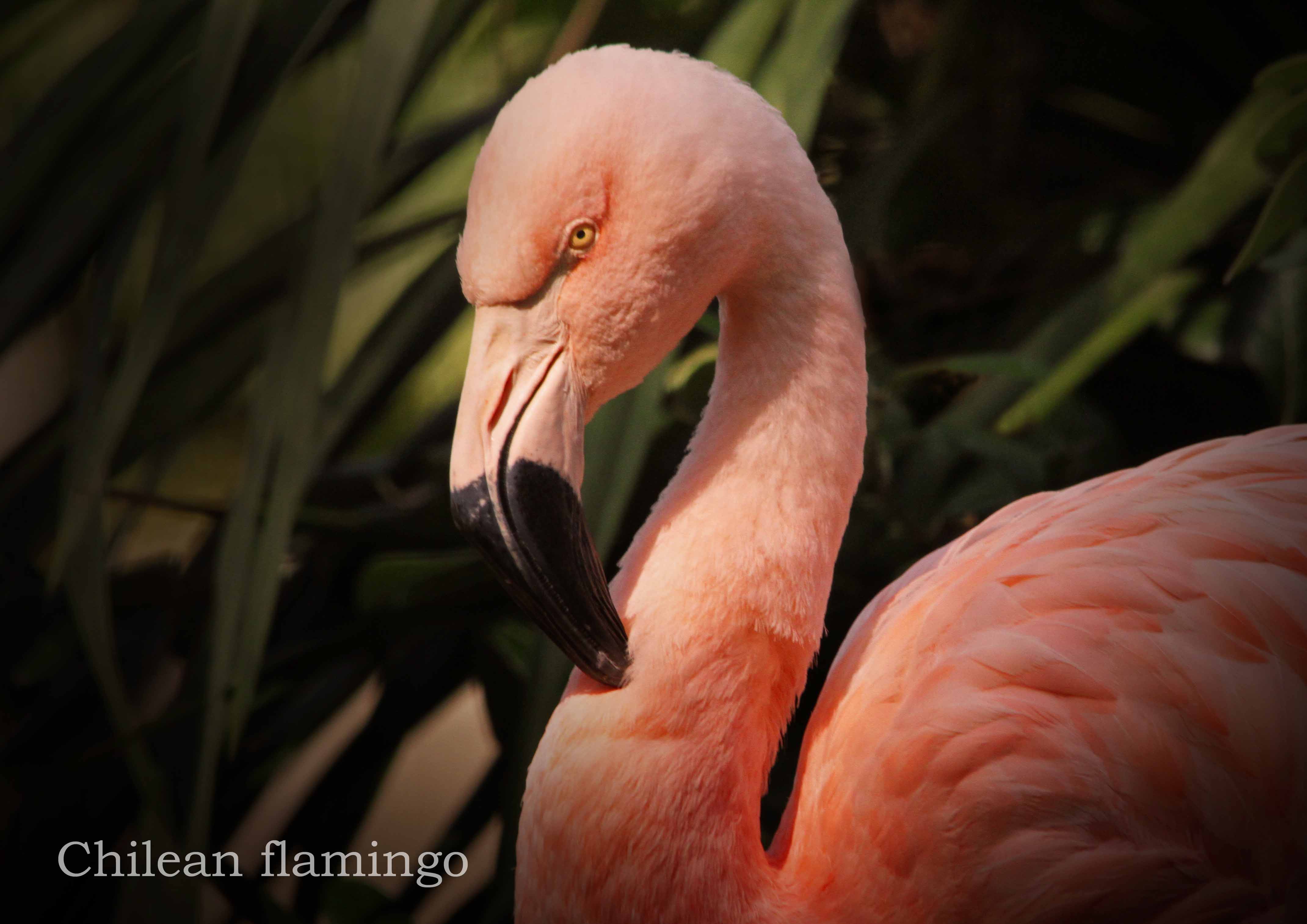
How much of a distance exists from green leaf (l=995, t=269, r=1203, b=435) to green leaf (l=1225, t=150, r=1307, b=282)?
0.13 m

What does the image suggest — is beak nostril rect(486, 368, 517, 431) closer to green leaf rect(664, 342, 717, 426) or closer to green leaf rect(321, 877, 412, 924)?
green leaf rect(664, 342, 717, 426)

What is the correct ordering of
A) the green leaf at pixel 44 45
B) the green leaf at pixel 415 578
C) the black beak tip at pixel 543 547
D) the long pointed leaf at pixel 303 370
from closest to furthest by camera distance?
1. the black beak tip at pixel 543 547
2. the long pointed leaf at pixel 303 370
3. the green leaf at pixel 415 578
4. the green leaf at pixel 44 45

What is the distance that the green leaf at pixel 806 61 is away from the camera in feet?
3.23

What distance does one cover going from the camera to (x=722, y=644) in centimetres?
75

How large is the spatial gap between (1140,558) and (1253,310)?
2.03ft

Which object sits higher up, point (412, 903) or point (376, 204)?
point (376, 204)

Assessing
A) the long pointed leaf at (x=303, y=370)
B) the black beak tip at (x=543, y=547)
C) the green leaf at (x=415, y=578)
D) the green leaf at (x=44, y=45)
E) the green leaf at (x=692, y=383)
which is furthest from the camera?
the green leaf at (x=44, y=45)

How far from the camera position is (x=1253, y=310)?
123cm

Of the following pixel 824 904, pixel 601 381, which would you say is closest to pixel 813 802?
pixel 824 904

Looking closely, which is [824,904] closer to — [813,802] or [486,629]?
[813,802]

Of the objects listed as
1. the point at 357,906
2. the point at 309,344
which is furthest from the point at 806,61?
the point at 357,906

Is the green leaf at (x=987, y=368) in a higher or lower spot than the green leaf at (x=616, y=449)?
lower

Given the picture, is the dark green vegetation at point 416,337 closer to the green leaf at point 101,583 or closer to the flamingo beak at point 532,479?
the green leaf at point 101,583

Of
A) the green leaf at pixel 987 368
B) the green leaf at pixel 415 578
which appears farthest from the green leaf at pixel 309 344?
the green leaf at pixel 987 368
